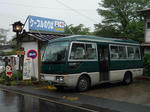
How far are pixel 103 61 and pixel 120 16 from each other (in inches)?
979

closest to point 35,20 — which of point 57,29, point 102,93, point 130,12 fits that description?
point 57,29

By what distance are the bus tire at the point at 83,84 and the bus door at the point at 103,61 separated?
110 centimetres

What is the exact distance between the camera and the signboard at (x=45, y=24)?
57.8 ft

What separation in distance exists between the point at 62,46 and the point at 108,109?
14.3 ft

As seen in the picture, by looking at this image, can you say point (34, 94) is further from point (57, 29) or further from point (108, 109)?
point (57, 29)

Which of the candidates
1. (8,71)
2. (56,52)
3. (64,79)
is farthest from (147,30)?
(8,71)

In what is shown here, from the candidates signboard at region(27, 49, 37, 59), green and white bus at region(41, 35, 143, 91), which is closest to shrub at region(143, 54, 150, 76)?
green and white bus at region(41, 35, 143, 91)

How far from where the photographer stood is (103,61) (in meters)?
11.9

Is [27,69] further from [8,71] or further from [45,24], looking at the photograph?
[45,24]

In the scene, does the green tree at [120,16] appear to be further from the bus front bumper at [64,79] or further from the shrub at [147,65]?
the bus front bumper at [64,79]

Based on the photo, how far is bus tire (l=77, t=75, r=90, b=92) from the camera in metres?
10.7

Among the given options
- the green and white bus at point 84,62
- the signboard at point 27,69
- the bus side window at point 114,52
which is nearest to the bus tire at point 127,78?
the green and white bus at point 84,62

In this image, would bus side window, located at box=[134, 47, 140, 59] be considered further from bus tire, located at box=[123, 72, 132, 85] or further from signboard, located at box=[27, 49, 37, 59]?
signboard, located at box=[27, 49, 37, 59]

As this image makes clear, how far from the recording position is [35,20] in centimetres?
1792
